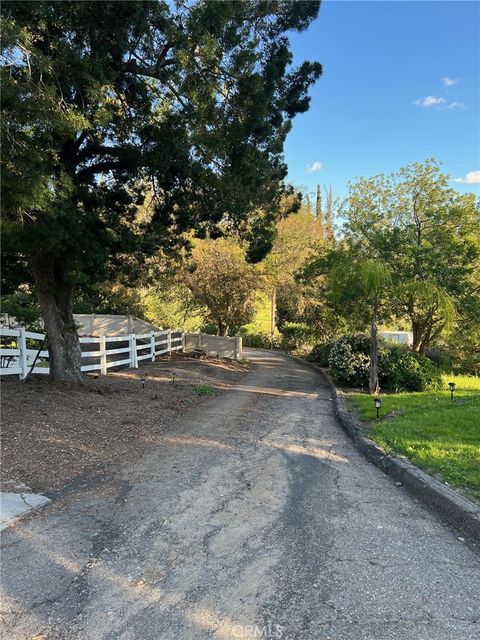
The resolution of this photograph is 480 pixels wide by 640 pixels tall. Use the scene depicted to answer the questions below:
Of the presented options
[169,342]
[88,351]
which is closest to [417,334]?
[169,342]

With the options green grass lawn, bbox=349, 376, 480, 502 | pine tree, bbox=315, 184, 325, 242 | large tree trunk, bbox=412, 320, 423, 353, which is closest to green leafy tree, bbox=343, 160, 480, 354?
large tree trunk, bbox=412, 320, 423, 353

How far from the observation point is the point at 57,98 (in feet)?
17.1

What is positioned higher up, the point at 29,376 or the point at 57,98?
the point at 57,98

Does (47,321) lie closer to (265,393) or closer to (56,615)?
(265,393)

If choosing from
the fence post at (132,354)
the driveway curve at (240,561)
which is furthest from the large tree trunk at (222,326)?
the driveway curve at (240,561)

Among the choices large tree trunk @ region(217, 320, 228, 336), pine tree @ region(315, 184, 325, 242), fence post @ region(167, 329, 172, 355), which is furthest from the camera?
pine tree @ region(315, 184, 325, 242)

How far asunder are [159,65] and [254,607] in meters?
7.02

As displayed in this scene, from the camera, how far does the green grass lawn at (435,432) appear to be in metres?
5.04

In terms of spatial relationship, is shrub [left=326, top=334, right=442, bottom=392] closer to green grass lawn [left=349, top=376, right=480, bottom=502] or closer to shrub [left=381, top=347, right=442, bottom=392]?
shrub [left=381, top=347, right=442, bottom=392]

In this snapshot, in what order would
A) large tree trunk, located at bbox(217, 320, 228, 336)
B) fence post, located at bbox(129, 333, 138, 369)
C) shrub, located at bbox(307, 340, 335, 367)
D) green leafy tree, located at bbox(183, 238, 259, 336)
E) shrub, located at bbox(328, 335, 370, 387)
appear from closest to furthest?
shrub, located at bbox(328, 335, 370, 387), fence post, located at bbox(129, 333, 138, 369), green leafy tree, located at bbox(183, 238, 259, 336), shrub, located at bbox(307, 340, 335, 367), large tree trunk, located at bbox(217, 320, 228, 336)

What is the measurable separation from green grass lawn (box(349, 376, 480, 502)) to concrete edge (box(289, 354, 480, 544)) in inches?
5.6

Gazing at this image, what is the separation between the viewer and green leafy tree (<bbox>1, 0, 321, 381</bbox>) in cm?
509

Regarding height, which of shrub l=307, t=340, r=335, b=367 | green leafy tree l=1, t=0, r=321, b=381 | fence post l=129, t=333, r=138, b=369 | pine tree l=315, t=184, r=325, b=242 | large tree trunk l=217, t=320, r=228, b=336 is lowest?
A: shrub l=307, t=340, r=335, b=367

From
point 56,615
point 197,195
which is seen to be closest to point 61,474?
point 56,615
